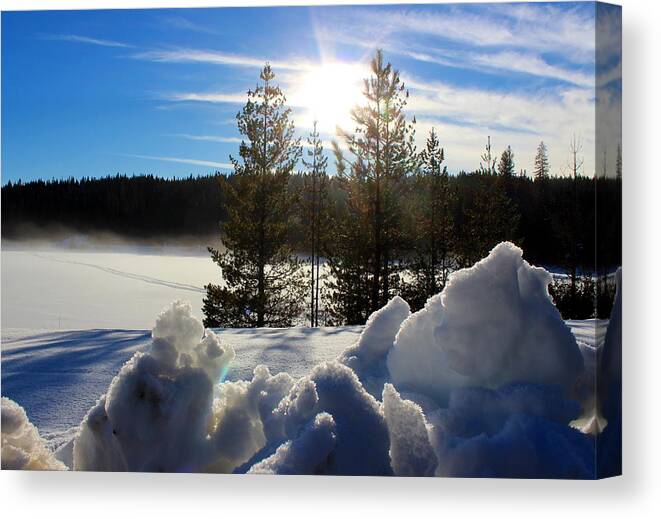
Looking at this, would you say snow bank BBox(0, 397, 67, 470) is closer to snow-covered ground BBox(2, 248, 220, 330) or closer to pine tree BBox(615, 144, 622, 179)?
snow-covered ground BBox(2, 248, 220, 330)

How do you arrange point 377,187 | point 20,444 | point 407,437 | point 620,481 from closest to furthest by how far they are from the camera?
point 407,437 → point 620,481 → point 20,444 → point 377,187

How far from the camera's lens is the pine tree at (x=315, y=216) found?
5457mm

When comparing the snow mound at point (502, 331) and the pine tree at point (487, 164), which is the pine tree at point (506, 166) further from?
the snow mound at point (502, 331)

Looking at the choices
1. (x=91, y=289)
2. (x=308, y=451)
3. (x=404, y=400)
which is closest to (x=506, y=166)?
(x=404, y=400)

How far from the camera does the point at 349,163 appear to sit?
543 cm

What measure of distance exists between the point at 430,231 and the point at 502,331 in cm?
104

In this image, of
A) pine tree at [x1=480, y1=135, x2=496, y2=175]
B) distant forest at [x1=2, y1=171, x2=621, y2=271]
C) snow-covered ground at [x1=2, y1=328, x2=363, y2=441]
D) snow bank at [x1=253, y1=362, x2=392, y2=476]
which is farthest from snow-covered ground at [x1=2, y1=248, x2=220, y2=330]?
pine tree at [x1=480, y1=135, x2=496, y2=175]

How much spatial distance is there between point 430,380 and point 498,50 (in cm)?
206

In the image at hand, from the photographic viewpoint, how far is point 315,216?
18.3 feet

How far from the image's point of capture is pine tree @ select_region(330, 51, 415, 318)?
530cm

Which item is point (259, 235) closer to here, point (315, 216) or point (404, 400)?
point (315, 216)

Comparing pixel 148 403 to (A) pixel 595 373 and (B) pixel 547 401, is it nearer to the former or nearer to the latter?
(B) pixel 547 401

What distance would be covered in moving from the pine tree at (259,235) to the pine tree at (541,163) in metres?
1.52

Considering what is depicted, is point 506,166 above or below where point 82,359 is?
above
